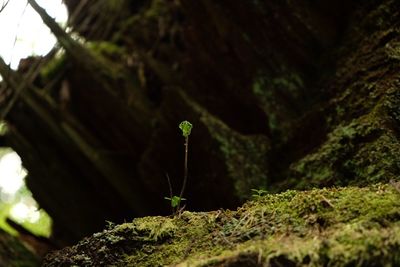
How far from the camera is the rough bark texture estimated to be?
4070 millimetres

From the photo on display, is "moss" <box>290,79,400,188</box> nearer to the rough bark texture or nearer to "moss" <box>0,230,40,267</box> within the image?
the rough bark texture

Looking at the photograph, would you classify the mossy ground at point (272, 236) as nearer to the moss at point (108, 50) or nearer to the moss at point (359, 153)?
the moss at point (359, 153)

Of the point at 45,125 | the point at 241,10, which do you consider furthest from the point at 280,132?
the point at 45,125

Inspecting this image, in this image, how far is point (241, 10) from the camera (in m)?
5.44

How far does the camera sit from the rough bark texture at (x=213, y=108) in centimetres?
407

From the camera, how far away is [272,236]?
211 cm

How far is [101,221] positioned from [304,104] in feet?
10.8

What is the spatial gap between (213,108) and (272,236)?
3.66 m

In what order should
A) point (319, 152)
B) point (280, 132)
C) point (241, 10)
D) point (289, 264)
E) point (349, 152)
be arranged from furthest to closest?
point (241, 10) < point (280, 132) < point (319, 152) < point (349, 152) < point (289, 264)

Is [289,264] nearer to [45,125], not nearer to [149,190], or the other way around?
[149,190]

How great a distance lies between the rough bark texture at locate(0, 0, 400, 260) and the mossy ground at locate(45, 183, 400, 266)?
1.25 meters

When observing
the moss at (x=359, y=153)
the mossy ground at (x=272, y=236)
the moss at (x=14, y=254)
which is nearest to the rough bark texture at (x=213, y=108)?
the moss at (x=359, y=153)

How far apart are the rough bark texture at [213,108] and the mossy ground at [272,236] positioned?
125cm

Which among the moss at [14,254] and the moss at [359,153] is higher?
the moss at [14,254]
